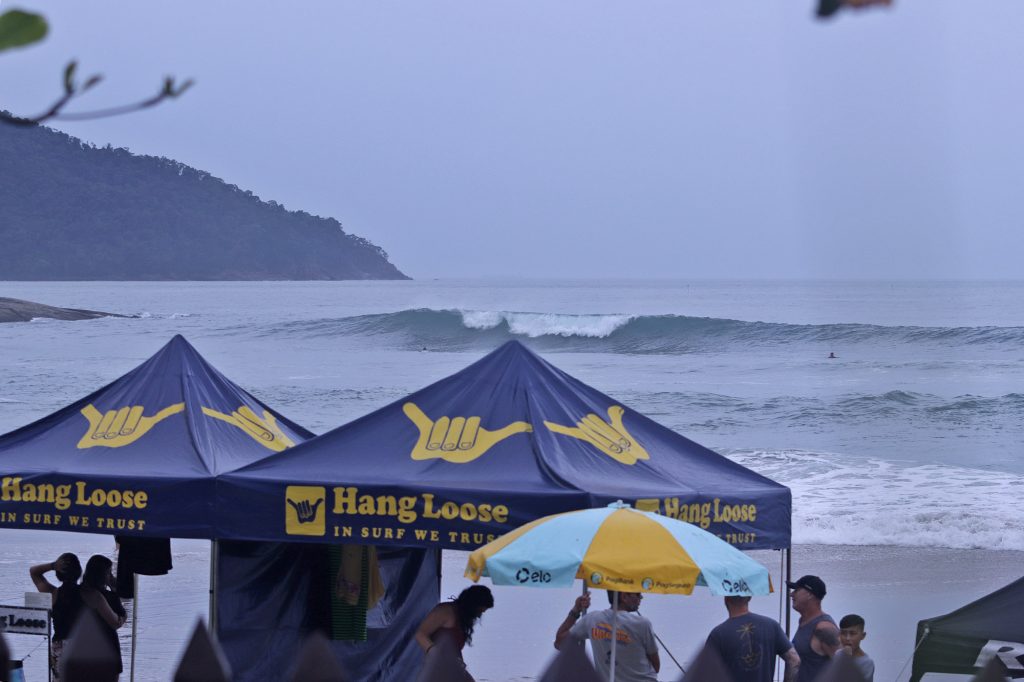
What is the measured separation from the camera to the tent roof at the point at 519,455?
20.3 ft

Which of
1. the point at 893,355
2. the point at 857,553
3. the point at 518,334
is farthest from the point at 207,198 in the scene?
the point at 857,553

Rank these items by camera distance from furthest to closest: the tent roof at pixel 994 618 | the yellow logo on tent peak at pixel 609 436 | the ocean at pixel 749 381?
the ocean at pixel 749 381, the yellow logo on tent peak at pixel 609 436, the tent roof at pixel 994 618

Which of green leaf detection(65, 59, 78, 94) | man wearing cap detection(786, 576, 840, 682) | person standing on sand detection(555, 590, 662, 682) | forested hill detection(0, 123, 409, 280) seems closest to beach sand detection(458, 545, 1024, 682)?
man wearing cap detection(786, 576, 840, 682)

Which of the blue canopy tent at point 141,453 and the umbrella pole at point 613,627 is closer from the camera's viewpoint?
the umbrella pole at point 613,627

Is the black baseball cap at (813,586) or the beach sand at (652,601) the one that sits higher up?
the black baseball cap at (813,586)

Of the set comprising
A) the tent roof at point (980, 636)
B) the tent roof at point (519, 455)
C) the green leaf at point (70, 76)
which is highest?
the green leaf at point (70, 76)

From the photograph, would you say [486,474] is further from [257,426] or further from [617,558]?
[257,426]

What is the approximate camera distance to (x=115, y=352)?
5522 cm

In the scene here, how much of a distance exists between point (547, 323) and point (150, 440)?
5639 centimetres

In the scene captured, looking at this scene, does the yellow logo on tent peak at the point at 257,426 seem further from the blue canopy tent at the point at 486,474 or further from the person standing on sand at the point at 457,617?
the person standing on sand at the point at 457,617

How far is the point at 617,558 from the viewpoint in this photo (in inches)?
207

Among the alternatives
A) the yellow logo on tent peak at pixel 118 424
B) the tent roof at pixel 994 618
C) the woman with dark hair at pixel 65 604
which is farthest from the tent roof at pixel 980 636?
the woman with dark hair at pixel 65 604

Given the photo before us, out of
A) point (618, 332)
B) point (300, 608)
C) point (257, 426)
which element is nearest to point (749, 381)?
point (618, 332)

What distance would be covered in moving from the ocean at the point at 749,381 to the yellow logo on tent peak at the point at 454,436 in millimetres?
4183
